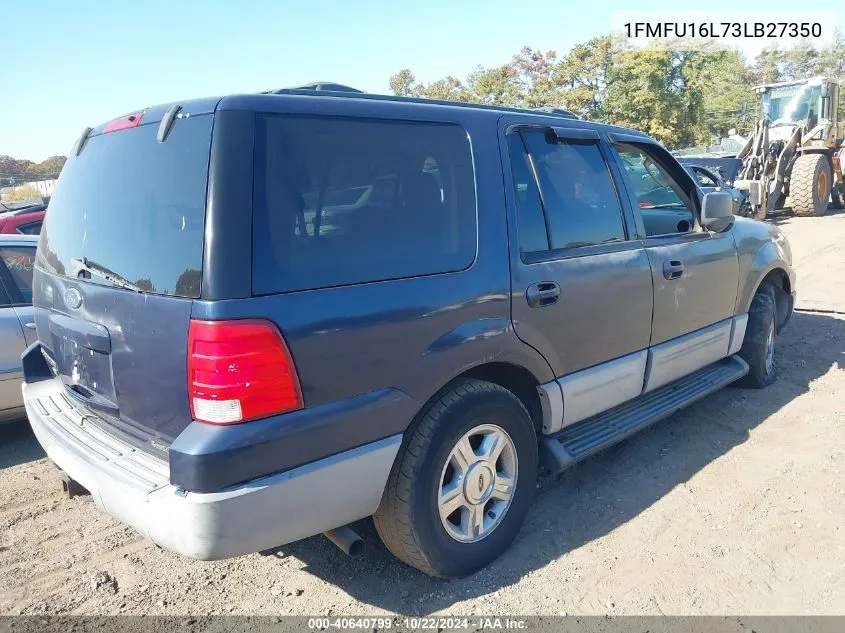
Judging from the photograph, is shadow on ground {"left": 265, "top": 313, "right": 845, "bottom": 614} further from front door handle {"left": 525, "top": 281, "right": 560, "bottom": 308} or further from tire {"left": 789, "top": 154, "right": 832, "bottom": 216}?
tire {"left": 789, "top": 154, "right": 832, "bottom": 216}

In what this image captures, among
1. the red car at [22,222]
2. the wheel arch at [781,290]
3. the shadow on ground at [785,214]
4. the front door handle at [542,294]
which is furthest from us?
the shadow on ground at [785,214]

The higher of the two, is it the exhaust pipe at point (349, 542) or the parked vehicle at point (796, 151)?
the parked vehicle at point (796, 151)

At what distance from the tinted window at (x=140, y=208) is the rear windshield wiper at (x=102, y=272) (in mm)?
13

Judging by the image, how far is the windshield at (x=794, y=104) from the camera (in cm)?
1666

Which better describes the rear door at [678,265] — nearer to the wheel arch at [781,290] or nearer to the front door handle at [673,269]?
the front door handle at [673,269]

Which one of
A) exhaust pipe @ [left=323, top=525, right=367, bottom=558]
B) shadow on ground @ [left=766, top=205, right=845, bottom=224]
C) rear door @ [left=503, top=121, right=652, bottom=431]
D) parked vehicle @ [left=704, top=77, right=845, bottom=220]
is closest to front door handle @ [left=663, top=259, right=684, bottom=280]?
rear door @ [left=503, top=121, right=652, bottom=431]

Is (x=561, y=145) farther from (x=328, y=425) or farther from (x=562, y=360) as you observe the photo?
(x=328, y=425)

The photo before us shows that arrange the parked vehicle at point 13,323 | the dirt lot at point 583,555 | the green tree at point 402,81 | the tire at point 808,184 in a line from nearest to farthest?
the dirt lot at point 583,555 < the parked vehicle at point 13,323 < the tire at point 808,184 < the green tree at point 402,81

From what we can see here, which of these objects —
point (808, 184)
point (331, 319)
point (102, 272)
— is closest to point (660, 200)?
point (331, 319)

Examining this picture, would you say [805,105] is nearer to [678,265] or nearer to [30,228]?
[678,265]

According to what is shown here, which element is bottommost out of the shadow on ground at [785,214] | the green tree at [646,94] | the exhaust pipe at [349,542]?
the shadow on ground at [785,214]

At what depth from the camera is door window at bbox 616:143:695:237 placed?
13.2 ft

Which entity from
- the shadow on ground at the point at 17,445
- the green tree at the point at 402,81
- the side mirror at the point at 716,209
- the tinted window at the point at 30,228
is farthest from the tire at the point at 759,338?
the green tree at the point at 402,81

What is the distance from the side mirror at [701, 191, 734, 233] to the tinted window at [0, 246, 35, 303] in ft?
14.6
